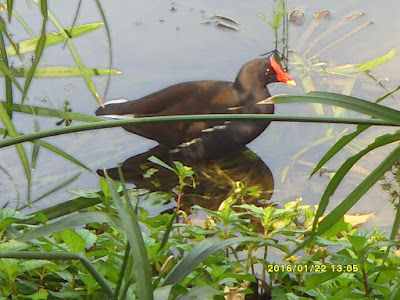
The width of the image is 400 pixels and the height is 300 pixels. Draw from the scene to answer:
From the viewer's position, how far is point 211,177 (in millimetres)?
2369

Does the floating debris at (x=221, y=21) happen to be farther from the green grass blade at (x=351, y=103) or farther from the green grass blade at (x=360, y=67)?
the green grass blade at (x=351, y=103)

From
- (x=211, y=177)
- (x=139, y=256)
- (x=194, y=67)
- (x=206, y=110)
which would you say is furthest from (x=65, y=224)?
(x=194, y=67)

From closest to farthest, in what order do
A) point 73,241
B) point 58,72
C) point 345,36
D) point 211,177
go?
1. point 73,241
2. point 58,72
3. point 211,177
4. point 345,36

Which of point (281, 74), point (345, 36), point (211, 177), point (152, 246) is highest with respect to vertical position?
point (345, 36)

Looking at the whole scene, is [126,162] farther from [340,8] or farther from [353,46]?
[340,8]

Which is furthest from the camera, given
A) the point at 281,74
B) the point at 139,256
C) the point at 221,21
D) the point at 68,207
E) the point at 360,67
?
the point at 221,21

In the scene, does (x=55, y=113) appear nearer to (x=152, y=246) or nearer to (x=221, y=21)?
(x=152, y=246)

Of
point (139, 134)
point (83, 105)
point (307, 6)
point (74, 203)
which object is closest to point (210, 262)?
point (74, 203)

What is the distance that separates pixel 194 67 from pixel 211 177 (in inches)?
30.8

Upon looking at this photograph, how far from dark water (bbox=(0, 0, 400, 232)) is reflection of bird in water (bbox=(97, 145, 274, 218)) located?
0.05m

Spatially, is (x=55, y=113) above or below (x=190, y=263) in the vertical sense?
above

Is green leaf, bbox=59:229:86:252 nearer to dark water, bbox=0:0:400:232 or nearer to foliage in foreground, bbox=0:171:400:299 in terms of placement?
foliage in foreground, bbox=0:171:400:299

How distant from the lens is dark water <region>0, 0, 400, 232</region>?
2.42 m

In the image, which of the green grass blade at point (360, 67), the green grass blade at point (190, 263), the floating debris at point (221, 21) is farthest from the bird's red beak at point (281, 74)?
the green grass blade at point (190, 263)
